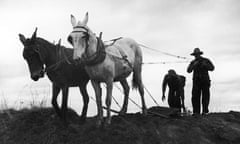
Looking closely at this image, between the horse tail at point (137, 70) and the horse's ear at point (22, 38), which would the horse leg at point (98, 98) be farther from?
the horse tail at point (137, 70)

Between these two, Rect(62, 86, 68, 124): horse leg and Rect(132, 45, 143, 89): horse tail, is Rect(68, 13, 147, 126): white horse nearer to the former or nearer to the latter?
Rect(132, 45, 143, 89): horse tail

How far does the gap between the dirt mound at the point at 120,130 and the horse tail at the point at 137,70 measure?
0.93 meters

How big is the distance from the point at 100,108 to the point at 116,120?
1.00 meters

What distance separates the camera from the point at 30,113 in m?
11.1

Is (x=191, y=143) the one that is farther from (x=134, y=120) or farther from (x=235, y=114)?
(x=235, y=114)

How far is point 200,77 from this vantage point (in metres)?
11.9

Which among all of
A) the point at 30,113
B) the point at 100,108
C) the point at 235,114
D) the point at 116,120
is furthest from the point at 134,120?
the point at 235,114

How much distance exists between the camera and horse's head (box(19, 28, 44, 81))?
30.6ft

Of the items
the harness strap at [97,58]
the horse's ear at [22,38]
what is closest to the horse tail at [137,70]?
the harness strap at [97,58]

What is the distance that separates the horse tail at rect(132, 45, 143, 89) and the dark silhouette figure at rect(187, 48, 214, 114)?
5.39 ft

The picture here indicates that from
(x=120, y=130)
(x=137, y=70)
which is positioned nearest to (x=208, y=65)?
(x=137, y=70)

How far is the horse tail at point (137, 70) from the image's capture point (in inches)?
447

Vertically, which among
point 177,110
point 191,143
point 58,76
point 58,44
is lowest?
point 191,143

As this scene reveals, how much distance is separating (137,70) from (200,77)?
6.61 feet
